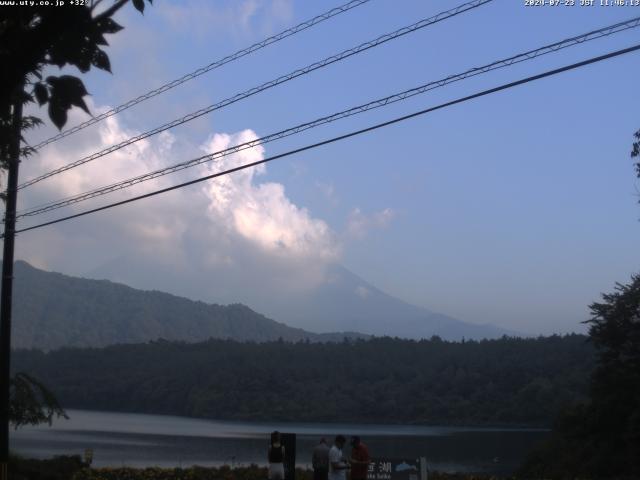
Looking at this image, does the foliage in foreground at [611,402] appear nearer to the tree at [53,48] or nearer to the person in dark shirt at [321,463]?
the person in dark shirt at [321,463]

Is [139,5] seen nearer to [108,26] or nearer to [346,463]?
[108,26]

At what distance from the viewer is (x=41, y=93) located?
5352 millimetres

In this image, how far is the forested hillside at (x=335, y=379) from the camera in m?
110

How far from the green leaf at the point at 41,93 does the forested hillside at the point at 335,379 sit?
9711 centimetres

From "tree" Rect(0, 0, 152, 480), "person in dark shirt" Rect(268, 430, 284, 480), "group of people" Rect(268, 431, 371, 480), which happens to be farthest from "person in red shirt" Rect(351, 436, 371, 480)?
"tree" Rect(0, 0, 152, 480)

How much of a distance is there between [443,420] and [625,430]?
74615mm

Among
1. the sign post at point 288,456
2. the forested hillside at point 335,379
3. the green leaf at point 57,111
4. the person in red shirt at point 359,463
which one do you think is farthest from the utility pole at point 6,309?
the forested hillside at point 335,379

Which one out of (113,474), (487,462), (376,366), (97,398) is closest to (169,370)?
(97,398)

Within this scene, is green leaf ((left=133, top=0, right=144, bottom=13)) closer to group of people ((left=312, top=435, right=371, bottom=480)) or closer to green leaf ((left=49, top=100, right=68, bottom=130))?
green leaf ((left=49, top=100, right=68, bottom=130))

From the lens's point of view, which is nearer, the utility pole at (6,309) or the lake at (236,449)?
the utility pole at (6,309)

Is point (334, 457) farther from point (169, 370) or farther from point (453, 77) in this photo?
point (169, 370)

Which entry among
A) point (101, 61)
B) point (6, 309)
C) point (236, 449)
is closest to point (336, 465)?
point (6, 309)

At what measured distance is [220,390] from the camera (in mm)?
138625

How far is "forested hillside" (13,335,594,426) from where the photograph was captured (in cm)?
11006
